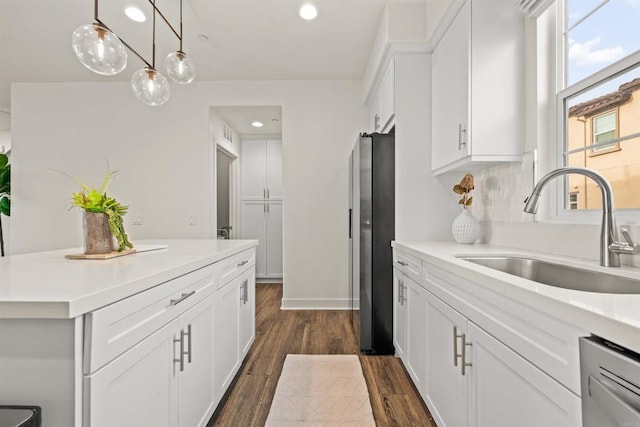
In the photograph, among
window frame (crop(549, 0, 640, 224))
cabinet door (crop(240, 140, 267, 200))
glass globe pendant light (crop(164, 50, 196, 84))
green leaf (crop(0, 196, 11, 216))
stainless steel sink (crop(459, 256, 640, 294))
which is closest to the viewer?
stainless steel sink (crop(459, 256, 640, 294))

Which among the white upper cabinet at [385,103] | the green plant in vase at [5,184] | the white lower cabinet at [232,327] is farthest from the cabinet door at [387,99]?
the green plant in vase at [5,184]

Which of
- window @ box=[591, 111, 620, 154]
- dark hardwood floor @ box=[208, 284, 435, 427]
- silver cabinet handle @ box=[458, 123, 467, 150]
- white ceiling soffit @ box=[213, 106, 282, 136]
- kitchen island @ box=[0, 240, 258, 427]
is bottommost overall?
dark hardwood floor @ box=[208, 284, 435, 427]

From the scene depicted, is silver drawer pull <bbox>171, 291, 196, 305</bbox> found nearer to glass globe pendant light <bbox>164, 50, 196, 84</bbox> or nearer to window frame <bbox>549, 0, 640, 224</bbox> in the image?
glass globe pendant light <bbox>164, 50, 196, 84</bbox>

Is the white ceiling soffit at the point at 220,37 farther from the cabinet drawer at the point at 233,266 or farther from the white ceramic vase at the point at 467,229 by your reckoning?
the cabinet drawer at the point at 233,266

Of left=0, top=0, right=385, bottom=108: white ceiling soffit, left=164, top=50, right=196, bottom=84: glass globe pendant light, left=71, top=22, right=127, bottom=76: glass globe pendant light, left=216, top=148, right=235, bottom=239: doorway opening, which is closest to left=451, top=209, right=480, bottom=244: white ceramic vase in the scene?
left=0, top=0, right=385, bottom=108: white ceiling soffit

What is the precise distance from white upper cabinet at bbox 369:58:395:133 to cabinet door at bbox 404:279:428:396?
1.42 metres

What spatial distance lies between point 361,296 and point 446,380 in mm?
1310

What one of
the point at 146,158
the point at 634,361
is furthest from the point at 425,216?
the point at 146,158

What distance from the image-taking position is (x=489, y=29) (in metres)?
1.89

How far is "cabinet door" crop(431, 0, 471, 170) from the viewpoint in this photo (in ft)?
6.43

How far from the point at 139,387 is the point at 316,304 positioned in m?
2.96

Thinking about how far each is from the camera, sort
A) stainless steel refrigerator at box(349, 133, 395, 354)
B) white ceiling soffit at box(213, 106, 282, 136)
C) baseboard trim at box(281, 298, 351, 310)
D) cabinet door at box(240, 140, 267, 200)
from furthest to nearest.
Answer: cabinet door at box(240, 140, 267, 200), white ceiling soffit at box(213, 106, 282, 136), baseboard trim at box(281, 298, 351, 310), stainless steel refrigerator at box(349, 133, 395, 354)

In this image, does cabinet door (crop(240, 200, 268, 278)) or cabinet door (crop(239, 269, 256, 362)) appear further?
cabinet door (crop(240, 200, 268, 278))

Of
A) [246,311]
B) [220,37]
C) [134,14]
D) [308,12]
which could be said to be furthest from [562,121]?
[134,14]
